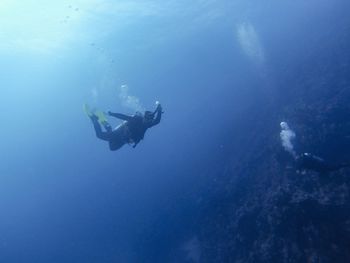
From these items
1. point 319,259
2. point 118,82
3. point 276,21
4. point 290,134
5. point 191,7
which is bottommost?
point 276,21

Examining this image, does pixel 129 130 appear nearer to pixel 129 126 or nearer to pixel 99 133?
pixel 129 126

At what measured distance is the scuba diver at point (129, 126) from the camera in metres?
8.62

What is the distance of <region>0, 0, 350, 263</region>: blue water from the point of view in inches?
1000

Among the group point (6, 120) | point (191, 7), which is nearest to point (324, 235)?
point (191, 7)

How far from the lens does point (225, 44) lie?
67.1 metres

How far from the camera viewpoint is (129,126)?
8.74 meters

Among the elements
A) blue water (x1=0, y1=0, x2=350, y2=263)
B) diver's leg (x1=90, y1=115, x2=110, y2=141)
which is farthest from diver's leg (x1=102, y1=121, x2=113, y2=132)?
blue water (x1=0, y1=0, x2=350, y2=263)

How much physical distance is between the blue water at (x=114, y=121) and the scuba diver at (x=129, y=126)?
1231cm

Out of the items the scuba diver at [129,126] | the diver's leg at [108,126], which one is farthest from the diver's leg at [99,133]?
the diver's leg at [108,126]

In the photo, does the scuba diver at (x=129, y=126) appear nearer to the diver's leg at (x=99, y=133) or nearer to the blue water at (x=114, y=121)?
the diver's leg at (x=99, y=133)

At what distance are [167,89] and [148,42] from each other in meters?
25.4

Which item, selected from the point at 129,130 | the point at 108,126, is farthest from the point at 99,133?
the point at 129,130

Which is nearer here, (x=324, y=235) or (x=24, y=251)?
(x=324, y=235)

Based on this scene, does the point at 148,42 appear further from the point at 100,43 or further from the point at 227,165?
the point at 227,165
